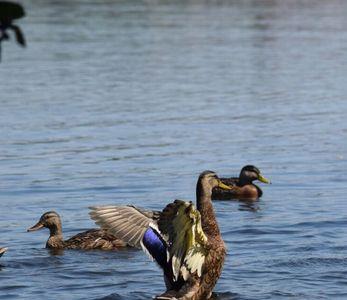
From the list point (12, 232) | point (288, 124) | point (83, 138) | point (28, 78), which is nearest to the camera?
point (12, 232)

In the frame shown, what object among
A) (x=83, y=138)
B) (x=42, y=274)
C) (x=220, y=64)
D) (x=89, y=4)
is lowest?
(x=42, y=274)

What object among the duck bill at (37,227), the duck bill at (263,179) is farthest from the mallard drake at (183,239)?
the duck bill at (263,179)

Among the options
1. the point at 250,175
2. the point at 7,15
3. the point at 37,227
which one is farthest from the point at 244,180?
the point at 7,15

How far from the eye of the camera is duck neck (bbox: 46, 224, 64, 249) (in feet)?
49.1

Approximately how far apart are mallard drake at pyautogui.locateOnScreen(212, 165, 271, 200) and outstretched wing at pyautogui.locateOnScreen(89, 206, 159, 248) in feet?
19.9

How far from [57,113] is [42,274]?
12.3 meters

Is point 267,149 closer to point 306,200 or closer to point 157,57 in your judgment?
point 306,200

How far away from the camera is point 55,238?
1509cm

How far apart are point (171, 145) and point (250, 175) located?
12.5ft

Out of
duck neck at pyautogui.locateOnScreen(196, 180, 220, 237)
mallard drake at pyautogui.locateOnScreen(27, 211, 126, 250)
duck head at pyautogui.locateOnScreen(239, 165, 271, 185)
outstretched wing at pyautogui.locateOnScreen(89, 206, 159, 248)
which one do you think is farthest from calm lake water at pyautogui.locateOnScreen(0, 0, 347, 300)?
duck neck at pyautogui.locateOnScreen(196, 180, 220, 237)

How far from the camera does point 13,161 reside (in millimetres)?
20812

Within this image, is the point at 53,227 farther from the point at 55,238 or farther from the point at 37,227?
the point at 37,227

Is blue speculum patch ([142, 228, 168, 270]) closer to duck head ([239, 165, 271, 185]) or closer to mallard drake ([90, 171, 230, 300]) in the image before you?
mallard drake ([90, 171, 230, 300])

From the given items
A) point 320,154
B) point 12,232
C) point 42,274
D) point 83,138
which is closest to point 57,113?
point 83,138
